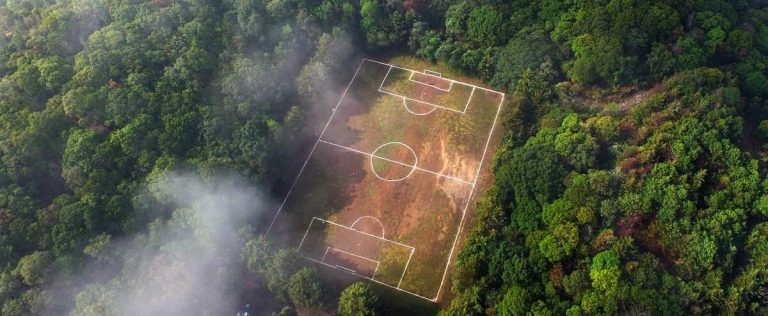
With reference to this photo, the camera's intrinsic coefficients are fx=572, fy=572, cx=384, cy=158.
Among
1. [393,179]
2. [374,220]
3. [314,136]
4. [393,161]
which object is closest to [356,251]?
[374,220]

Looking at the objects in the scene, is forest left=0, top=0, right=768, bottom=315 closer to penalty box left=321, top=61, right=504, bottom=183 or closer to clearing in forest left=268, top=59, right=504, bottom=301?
clearing in forest left=268, top=59, right=504, bottom=301

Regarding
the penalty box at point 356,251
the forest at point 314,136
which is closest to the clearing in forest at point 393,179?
the penalty box at point 356,251

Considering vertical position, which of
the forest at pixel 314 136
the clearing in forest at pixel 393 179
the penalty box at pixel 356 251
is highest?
→ the forest at pixel 314 136

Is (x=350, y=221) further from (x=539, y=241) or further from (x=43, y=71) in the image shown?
(x=43, y=71)

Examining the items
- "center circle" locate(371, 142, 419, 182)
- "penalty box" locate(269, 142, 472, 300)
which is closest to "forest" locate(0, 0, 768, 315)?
"penalty box" locate(269, 142, 472, 300)

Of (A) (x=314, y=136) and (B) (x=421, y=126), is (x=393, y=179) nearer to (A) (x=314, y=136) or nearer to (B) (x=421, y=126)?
(B) (x=421, y=126)

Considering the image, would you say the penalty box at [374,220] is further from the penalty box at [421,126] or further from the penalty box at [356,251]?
the penalty box at [421,126]
